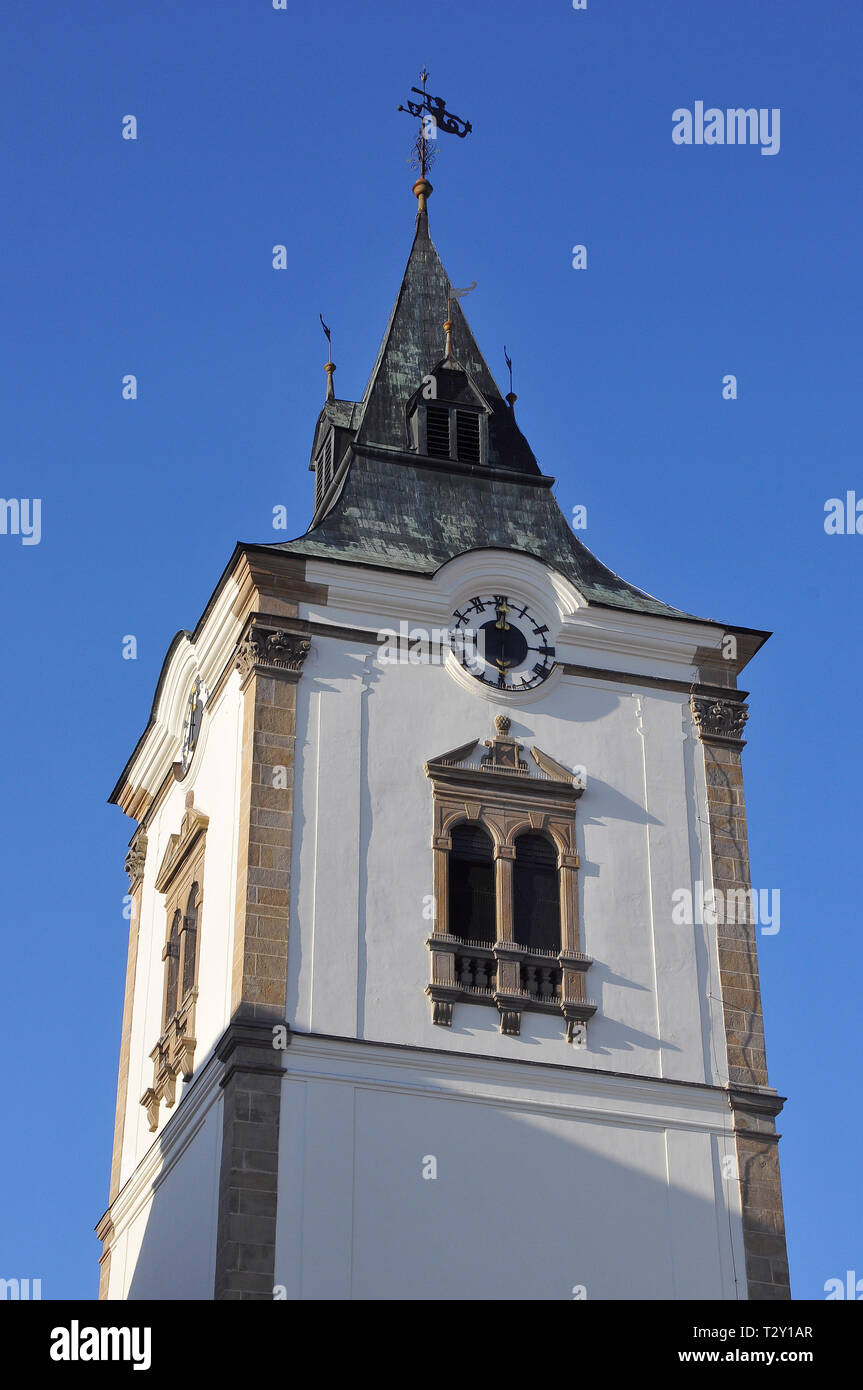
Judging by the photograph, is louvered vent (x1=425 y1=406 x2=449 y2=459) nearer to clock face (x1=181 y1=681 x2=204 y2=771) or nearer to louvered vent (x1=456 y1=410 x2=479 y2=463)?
louvered vent (x1=456 y1=410 x2=479 y2=463)

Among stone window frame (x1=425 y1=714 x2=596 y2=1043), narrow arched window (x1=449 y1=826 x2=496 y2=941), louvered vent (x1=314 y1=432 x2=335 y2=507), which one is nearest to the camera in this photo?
stone window frame (x1=425 y1=714 x2=596 y2=1043)

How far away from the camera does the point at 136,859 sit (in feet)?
143

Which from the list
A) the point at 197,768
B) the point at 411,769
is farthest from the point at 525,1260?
the point at 197,768

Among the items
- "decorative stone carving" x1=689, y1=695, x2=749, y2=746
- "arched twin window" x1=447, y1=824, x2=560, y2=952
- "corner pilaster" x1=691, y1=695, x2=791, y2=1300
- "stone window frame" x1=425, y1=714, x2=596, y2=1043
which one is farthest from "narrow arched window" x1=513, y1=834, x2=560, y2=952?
"decorative stone carving" x1=689, y1=695, x2=749, y2=746

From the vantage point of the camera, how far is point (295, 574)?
126 feet

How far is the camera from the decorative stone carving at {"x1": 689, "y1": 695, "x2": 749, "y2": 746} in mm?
39344

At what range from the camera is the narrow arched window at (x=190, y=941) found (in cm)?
3816

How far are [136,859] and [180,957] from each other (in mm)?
4786

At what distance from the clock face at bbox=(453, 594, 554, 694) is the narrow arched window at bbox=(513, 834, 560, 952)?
2543 mm

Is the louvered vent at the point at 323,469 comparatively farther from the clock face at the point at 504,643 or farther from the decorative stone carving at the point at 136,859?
the decorative stone carving at the point at 136,859

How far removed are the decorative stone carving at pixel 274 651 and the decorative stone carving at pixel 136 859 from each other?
22.0ft

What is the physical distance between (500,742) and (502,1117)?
5680 millimetres

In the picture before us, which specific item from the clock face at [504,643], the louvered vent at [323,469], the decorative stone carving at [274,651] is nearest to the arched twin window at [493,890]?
the clock face at [504,643]

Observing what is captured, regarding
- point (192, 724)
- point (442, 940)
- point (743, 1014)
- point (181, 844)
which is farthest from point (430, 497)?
point (743, 1014)
